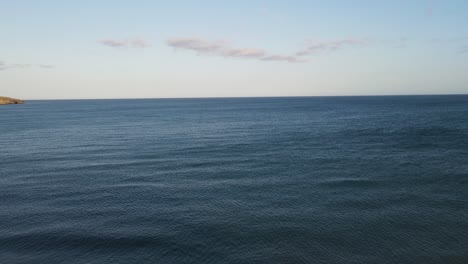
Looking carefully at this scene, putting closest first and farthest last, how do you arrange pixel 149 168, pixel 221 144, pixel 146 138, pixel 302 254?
pixel 302 254, pixel 149 168, pixel 221 144, pixel 146 138

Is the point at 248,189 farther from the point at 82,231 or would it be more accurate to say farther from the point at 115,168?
the point at 115,168

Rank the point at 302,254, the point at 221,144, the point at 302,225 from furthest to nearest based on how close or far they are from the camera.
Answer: the point at 221,144
the point at 302,225
the point at 302,254

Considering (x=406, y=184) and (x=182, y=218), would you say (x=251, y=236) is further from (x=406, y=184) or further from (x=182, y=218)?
(x=406, y=184)

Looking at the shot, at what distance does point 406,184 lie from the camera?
47.2m

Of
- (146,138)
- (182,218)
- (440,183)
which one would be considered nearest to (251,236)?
(182,218)

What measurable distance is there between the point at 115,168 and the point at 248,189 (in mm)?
24094

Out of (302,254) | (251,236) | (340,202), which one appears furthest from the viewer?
(340,202)

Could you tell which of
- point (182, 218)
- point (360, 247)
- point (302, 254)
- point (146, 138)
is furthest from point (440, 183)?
point (146, 138)

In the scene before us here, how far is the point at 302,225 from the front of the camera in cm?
3488

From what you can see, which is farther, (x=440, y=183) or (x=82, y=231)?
(x=440, y=183)

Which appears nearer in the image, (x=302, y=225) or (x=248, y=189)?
(x=302, y=225)

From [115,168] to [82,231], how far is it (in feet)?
83.3

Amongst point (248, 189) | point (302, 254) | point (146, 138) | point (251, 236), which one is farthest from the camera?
point (146, 138)

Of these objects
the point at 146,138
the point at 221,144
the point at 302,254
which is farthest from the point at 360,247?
the point at 146,138
